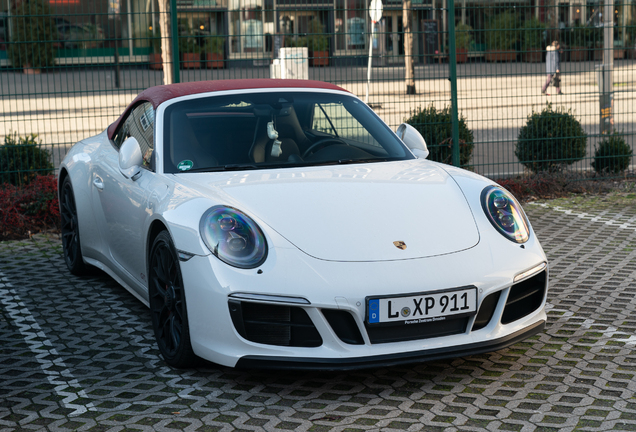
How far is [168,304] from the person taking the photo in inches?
156

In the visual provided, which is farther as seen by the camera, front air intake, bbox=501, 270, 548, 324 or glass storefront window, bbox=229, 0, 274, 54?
glass storefront window, bbox=229, 0, 274, 54

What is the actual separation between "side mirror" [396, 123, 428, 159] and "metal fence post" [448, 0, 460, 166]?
3.80 m

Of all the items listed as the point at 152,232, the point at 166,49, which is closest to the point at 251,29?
the point at 166,49

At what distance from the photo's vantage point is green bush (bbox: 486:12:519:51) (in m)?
8.66

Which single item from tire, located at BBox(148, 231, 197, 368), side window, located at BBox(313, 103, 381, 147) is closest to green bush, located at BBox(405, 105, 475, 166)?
side window, located at BBox(313, 103, 381, 147)

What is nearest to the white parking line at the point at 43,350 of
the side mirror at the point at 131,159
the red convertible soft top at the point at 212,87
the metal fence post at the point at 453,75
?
the side mirror at the point at 131,159

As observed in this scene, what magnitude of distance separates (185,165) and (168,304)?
32.9 inches

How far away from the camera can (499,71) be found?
28.9 feet

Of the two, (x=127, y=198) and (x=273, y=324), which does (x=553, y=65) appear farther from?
(x=273, y=324)

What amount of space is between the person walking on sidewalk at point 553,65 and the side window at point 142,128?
16.8 ft

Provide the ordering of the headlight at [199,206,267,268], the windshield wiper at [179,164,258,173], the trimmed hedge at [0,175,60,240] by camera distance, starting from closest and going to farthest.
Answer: the headlight at [199,206,267,268] < the windshield wiper at [179,164,258,173] < the trimmed hedge at [0,175,60,240]

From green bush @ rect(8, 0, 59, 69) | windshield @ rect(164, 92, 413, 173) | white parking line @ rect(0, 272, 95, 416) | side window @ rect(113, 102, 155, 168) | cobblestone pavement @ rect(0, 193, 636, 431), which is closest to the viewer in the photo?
cobblestone pavement @ rect(0, 193, 636, 431)

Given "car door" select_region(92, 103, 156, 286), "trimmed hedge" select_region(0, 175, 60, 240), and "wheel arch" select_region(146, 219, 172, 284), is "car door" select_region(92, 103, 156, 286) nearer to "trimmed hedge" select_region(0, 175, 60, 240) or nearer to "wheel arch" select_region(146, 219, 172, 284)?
"wheel arch" select_region(146, 219, 172, 284)

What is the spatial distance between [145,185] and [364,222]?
4.54 ft
